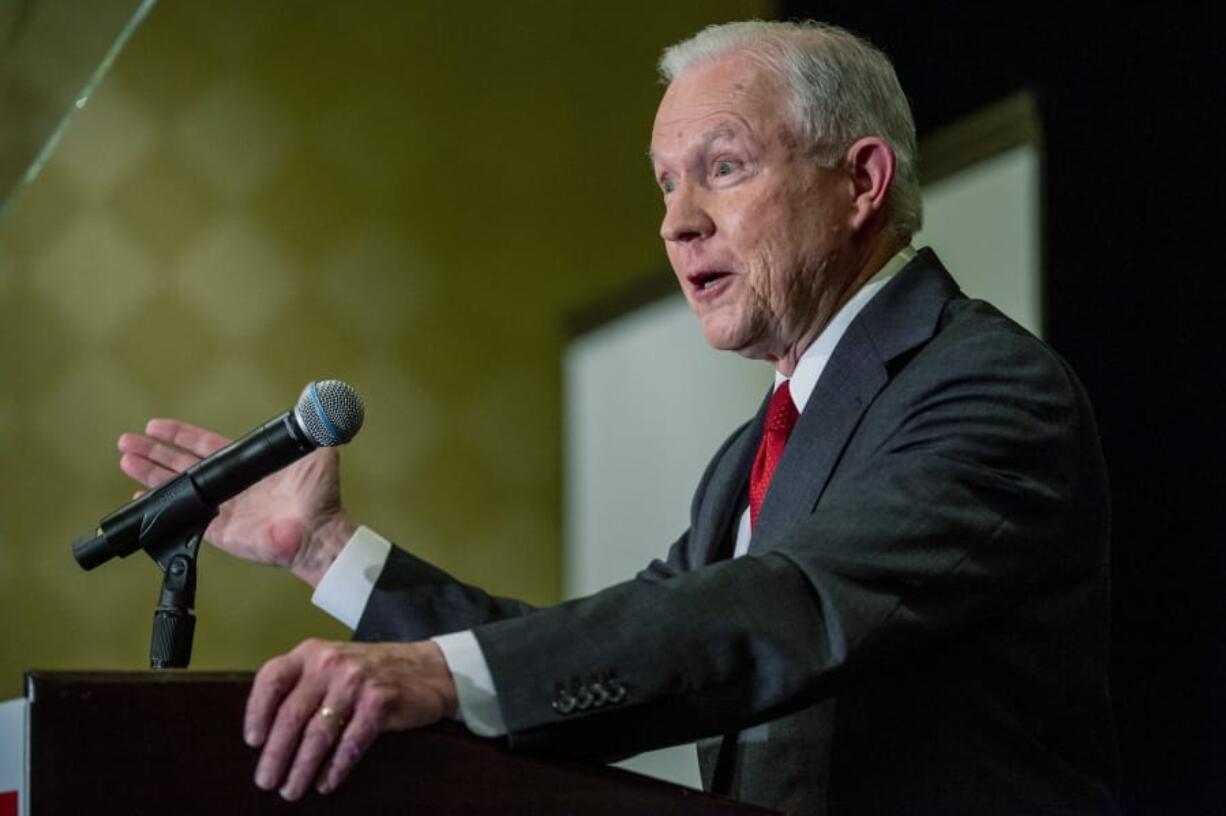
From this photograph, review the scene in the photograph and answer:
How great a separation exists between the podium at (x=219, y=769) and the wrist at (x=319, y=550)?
70 cm

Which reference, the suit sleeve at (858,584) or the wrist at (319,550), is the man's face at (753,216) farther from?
the wrist at (319,550)

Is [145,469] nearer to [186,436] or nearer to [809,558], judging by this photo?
[186,436]

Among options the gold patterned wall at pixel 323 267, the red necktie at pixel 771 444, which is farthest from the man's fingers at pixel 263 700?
the gold patterned wall at pixel 323 267

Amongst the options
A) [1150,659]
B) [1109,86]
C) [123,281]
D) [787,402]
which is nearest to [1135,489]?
[1150,659]

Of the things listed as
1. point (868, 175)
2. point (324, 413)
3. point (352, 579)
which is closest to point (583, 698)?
point (324, 413)

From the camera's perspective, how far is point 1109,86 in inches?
108

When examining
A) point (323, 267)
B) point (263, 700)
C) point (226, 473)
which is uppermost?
point (323, 267)

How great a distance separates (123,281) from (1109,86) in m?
2.07

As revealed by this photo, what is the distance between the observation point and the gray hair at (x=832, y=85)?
171 cm

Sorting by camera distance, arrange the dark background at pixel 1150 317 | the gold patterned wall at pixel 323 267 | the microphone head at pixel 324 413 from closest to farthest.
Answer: the microphone head at pixel 324 413
the dark background at pixel 1150 317
the gold patterned wall at pixel 323 267

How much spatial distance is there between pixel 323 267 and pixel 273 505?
1.97m

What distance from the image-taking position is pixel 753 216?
1.70 metres

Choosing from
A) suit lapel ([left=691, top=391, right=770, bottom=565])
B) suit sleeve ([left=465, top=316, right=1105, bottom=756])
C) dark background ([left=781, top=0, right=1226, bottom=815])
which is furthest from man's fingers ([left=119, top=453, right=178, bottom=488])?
dark background ([left=781, top=0, right=1226, bottom=815])

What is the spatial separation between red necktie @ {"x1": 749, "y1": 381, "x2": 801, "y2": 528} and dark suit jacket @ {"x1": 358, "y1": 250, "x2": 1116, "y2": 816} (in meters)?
0.14
